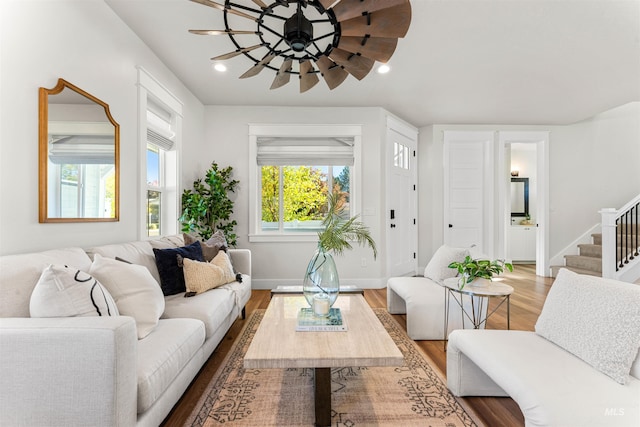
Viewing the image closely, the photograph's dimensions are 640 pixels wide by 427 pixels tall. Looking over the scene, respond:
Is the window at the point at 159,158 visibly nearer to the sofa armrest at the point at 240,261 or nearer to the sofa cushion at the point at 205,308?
the sofa armrest at the point at 240,261

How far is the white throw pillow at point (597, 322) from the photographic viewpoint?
1.26m

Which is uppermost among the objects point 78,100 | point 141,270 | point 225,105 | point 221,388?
point 225,105

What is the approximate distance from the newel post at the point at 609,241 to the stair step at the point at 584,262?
17.1 inches

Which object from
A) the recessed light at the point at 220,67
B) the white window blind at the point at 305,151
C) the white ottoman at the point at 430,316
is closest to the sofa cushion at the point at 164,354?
the white ottoman at the point at 430,316

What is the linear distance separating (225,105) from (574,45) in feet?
13.3

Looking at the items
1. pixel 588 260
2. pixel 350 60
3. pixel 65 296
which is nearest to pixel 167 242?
pixel 65 296

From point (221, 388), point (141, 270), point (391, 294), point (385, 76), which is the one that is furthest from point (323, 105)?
point (221, 388)

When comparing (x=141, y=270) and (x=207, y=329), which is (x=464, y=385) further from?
(x=141, y=270)

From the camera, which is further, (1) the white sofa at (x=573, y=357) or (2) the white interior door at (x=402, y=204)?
(2) the white interior door at (x=402, y=204)

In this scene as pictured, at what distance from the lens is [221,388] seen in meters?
1.91

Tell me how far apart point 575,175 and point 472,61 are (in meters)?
3.69

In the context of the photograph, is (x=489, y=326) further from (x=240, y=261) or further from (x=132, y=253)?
(x=132, y=253)

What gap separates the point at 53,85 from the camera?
6.02ft

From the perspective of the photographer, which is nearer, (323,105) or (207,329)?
(207,329)
